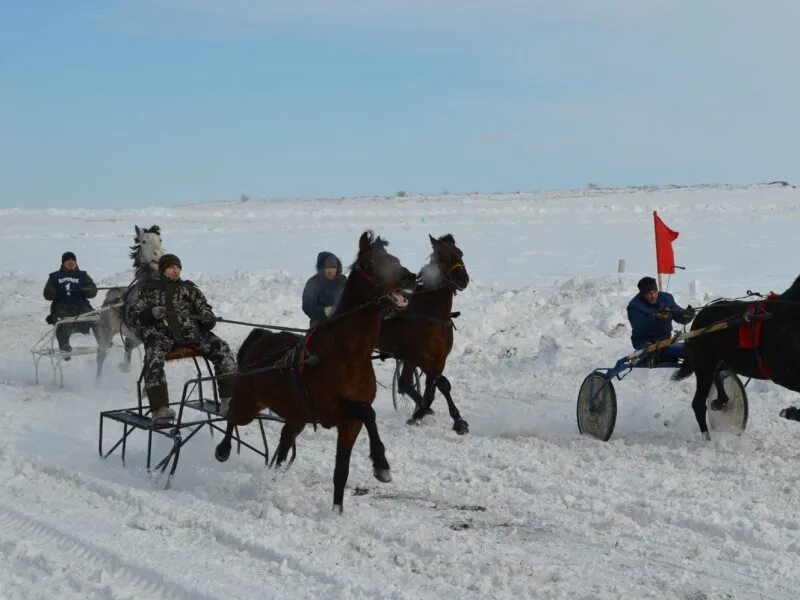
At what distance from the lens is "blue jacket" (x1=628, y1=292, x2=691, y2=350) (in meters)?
10.7

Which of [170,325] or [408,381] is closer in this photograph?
[170,325]

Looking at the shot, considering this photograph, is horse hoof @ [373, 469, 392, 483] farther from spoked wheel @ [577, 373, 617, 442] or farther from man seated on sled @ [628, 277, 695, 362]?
man seated on sled @ [628, 277, 695, 362]

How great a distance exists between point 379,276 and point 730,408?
5186 mm

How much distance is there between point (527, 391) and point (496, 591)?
7.68m

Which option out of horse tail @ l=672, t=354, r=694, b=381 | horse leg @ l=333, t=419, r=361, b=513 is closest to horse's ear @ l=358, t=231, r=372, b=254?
horse leg @ l=333, t=419, r=361, b=513

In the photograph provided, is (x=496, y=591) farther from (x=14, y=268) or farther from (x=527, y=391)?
(x=14, y=268)

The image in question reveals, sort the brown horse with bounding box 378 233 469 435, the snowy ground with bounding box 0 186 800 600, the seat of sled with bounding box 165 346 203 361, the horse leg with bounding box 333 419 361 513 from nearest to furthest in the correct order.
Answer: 1. the snowy ground with bounding box 0 186 800 600
2. the horse leg with bounding box 333 419 361 513
3. the seat of sled with bounding box 165 346 203 361
4. the brown horse with bounding box 378 233 469 435

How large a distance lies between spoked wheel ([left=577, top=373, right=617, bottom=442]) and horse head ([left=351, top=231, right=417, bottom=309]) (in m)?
3.69

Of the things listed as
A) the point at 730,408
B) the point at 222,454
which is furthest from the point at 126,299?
the point at 730,408

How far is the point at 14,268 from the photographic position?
30406 millimetres

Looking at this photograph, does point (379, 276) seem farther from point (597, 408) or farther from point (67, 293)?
point (67, 293)

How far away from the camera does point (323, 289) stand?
1171 centimetres

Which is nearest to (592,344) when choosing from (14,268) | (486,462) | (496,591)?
(486,462)

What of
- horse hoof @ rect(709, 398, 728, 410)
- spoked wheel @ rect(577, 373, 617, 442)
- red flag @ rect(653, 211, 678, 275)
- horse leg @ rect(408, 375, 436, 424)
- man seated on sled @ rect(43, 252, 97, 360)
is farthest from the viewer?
man seated on sled @ rect(43, 252, 97, 360)
